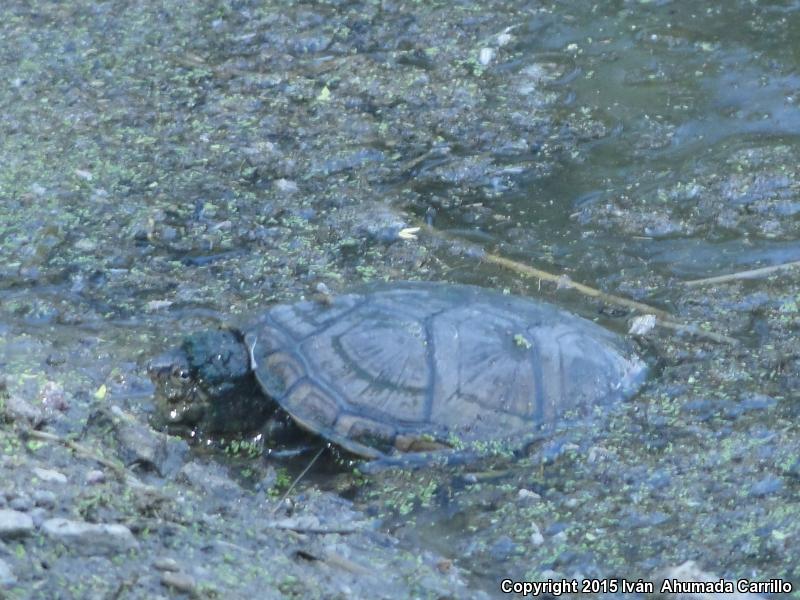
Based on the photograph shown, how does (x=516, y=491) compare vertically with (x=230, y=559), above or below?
below

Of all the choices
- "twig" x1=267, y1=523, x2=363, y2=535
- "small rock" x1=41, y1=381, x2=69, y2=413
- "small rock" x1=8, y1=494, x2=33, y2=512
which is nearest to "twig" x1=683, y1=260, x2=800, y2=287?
"twig" x1=267, y1=523, x2=363, y2=535

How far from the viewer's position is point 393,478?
4371mm

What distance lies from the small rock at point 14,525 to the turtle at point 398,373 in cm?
151

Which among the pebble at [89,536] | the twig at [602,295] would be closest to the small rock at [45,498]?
the pebble at [89,536]

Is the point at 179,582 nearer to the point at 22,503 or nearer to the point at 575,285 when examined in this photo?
the point at 22,503

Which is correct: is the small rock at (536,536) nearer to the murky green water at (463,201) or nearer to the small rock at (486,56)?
the murky green water at (463,201)

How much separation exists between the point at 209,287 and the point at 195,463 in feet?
4.25

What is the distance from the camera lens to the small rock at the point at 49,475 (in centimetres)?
344

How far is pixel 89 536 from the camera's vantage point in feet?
10.1

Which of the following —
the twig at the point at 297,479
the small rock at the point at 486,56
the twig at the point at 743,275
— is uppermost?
the small rock at the point at 486,56

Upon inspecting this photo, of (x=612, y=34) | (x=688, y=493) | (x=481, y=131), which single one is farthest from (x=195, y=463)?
(x=612, y=34)

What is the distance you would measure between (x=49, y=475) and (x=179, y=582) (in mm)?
734

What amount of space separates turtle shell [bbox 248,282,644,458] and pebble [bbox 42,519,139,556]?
141cm

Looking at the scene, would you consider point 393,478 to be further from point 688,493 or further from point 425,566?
point 688,493
